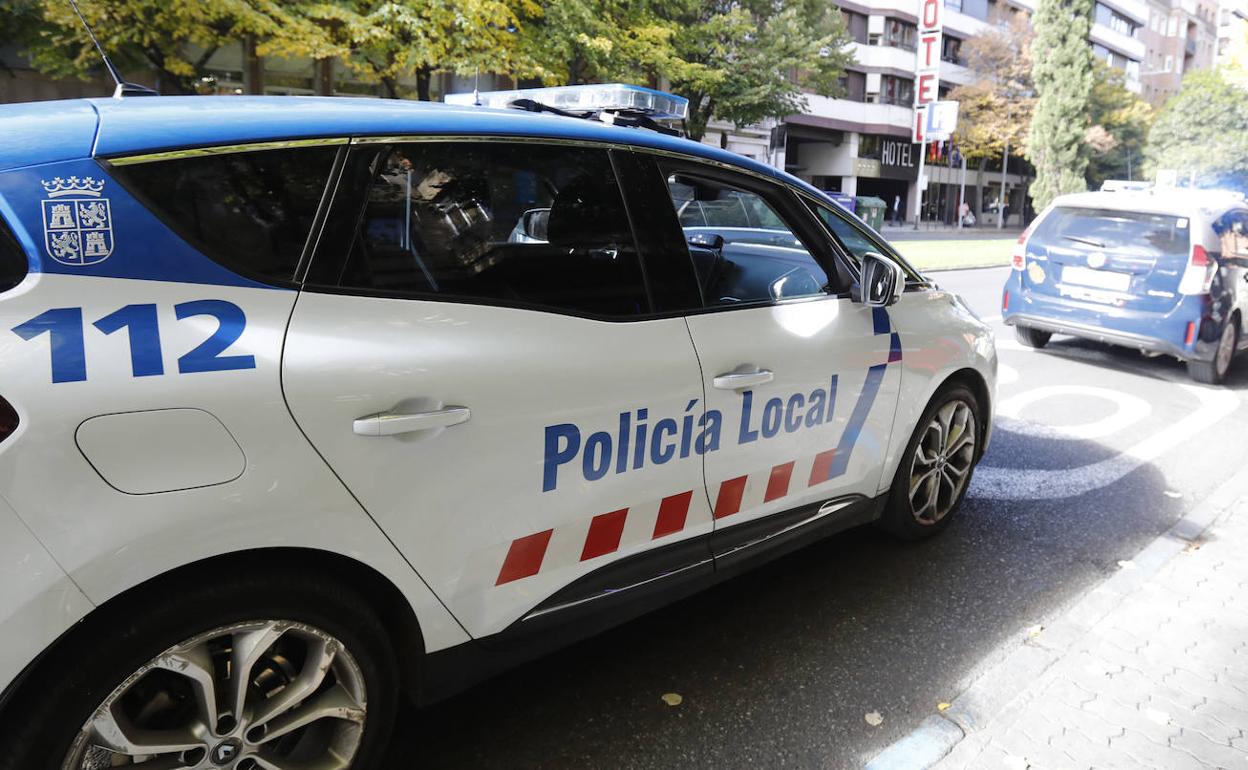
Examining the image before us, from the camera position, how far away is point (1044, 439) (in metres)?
5.71

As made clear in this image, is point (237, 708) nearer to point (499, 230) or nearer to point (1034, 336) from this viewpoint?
point (499, 230)

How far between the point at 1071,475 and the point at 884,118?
151ft

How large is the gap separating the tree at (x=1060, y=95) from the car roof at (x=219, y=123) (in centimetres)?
4261

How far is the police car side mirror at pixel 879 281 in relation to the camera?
119 inches

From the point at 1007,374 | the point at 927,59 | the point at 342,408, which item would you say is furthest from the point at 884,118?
the point at 342,408

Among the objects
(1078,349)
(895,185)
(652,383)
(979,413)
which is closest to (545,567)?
(652,383)

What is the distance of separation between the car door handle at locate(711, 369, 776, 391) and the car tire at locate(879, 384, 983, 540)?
114 cm

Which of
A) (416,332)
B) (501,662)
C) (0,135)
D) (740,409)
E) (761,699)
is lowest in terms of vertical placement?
(761,699)

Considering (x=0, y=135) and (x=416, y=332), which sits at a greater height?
(x=0, y=135)

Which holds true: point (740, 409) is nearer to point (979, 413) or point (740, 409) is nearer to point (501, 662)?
point (501, 662)

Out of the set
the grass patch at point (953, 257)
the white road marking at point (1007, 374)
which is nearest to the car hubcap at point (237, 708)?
the white road marking at point (1007, 374)

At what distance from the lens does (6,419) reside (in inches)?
57.3

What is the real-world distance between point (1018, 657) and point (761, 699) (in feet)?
3.18

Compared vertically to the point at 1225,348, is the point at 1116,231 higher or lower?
higher
